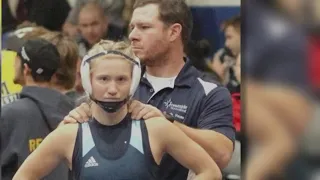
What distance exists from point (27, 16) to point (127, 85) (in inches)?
16.6

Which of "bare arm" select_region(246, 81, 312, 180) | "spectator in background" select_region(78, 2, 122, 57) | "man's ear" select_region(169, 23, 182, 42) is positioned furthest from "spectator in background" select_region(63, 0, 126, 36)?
"bare arm" select_region(246, 81, 312, 180)

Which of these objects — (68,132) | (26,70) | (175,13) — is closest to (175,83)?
(175,13)

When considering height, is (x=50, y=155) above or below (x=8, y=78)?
below

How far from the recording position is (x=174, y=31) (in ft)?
4.66

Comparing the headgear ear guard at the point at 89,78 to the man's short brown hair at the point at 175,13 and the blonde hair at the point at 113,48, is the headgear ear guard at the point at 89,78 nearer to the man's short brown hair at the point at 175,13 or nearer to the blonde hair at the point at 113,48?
the blonde hair at the point at 113,48

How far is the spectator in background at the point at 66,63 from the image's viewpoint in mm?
1536

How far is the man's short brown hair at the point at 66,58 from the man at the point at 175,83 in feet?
0.57

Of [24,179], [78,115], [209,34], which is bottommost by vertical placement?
[24,179]

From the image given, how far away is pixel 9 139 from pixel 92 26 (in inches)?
12.1

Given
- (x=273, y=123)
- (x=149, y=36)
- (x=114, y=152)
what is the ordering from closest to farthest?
(x=273, y=123) < (x=114, y=152) < (x=149, y=36)

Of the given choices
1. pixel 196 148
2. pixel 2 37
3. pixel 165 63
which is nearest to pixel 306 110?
pixel 196 148

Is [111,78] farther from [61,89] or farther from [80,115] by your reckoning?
[61,89]

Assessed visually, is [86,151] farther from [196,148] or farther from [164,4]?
[164,4]

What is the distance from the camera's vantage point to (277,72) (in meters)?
0.97
